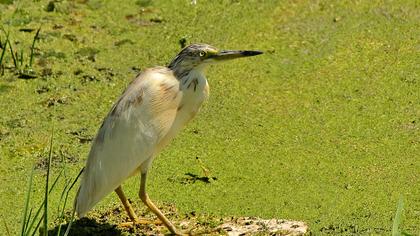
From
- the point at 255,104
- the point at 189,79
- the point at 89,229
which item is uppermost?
the point at 189,79

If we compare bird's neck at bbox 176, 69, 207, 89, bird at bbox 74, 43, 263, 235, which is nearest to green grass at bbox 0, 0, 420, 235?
bird at bbox 74, 43, 263, 235

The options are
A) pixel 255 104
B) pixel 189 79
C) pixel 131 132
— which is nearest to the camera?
pixel 131 132

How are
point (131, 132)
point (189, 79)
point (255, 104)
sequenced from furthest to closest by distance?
point (255, 104) → point (189, 79) → point (131, 132)

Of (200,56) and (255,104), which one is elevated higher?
A: (200,56)

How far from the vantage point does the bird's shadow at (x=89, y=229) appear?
4363mm

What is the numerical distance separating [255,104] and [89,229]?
1666mm

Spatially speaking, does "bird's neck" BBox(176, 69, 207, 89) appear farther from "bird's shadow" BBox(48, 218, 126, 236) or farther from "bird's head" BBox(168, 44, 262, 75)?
"bird's shadow" BBox(48, 218, 126, 236)

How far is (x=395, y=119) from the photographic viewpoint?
→ 5.44 meters

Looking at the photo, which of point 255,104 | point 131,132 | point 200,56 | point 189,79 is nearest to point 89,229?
point 131,132

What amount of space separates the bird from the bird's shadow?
0.16m

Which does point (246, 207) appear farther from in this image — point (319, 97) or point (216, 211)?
point (319, 97)

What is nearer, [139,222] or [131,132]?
[131,132]

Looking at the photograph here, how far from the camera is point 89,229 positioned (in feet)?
14.4

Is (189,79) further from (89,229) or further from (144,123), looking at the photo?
(89,229)
